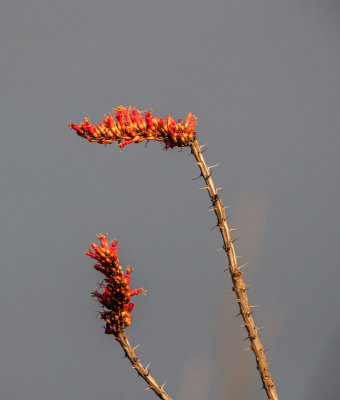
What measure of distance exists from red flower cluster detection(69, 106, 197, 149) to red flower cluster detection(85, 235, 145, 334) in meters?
1.17

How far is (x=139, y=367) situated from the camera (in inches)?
301

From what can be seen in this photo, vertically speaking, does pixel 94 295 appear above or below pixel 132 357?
above

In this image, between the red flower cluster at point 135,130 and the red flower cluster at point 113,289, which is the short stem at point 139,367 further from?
the red flower cluster at point 135,130

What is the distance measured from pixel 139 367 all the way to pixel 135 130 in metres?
2.59

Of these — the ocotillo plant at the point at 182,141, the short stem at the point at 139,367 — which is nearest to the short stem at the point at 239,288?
the ocotillo plant at the point at 182,141

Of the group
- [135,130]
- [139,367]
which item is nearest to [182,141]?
[135,130]

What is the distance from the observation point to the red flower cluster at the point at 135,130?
7906 mm

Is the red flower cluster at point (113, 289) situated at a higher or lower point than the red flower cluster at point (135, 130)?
lower

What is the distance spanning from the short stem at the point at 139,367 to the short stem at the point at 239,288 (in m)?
1.14

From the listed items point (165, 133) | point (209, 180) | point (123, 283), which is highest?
point (165, 133)

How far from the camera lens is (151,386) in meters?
7.62

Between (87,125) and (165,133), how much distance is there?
2.86ft

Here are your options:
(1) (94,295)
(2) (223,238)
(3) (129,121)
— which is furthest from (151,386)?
(3) (129,121)

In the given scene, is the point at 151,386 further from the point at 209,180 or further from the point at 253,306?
the point at 209,180
